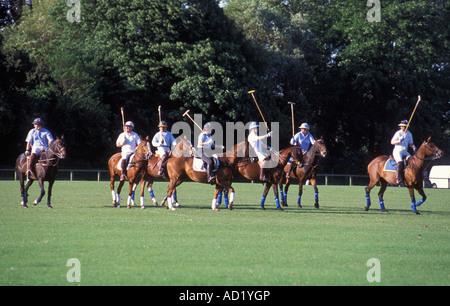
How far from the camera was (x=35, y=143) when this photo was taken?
64.8 feet

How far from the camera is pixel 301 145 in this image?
23359 mm

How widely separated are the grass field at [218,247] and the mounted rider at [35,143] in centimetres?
143

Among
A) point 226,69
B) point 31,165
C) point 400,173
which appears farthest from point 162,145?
point 226,69

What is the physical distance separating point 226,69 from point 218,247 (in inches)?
1306

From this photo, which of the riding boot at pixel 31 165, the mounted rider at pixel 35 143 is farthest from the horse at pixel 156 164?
the riding boot at pixel 31 165

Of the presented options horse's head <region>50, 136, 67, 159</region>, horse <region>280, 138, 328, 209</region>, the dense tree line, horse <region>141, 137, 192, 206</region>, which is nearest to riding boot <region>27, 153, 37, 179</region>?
horse's head <region>50, 136, 67, 159</region>

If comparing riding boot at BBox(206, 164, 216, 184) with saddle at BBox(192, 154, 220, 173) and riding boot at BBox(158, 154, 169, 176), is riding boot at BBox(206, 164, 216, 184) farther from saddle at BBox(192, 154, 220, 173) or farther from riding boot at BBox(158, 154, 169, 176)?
riding boot at BBox(158, 154, 169, 176)

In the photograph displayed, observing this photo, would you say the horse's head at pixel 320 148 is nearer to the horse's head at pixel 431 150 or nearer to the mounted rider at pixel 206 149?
the horse's head at pixel 431 150

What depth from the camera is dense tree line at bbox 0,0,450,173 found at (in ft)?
143

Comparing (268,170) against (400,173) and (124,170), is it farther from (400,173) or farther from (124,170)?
(124,170)

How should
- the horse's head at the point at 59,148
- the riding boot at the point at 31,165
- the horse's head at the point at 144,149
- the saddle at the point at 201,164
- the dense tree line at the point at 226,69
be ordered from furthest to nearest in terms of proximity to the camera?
the dense tree line at the point at 226,69 → the horse's head at the point at 144,149 → the saddle at the point at 201,164 → the riding boot at the point at 31,165 → the horse's head at the point at 59,148

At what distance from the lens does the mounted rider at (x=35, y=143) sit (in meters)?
19.7

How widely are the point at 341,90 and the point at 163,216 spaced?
129 ft

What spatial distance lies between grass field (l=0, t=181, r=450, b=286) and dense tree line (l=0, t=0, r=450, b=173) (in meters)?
24.8
